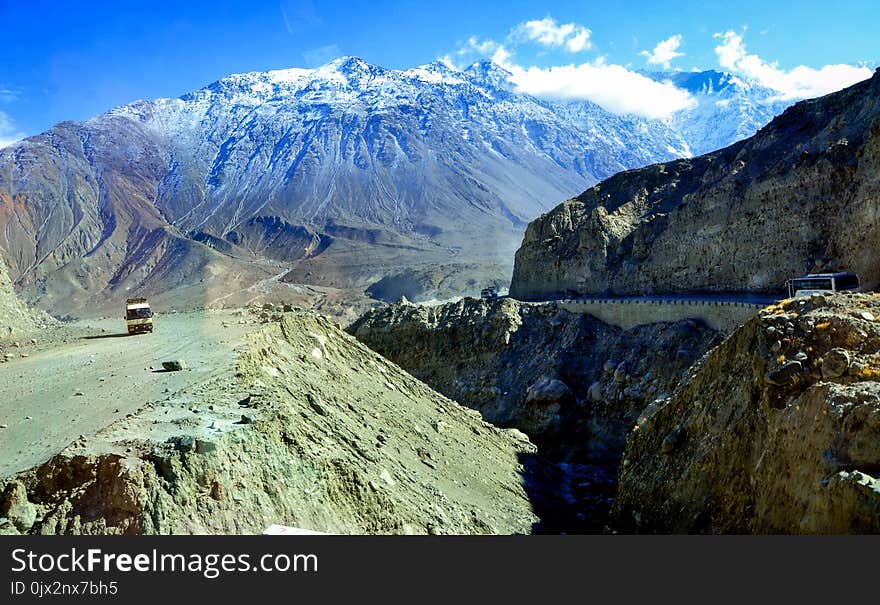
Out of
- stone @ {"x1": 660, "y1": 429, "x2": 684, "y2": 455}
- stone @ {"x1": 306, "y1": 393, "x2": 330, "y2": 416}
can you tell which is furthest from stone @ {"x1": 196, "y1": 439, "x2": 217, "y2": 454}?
stone @ {"x1": 660, "y1": 429, "x2": 684, "y2": 455}

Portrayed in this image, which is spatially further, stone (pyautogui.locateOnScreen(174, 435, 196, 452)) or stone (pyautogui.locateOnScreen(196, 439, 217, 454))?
stone (pyautogui.locateOnScreen(196, 439, 217, 454))

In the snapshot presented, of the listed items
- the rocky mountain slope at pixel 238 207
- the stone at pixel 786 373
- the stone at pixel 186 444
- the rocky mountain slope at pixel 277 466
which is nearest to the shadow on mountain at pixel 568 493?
the rocky mountain slope at pixel 277 466

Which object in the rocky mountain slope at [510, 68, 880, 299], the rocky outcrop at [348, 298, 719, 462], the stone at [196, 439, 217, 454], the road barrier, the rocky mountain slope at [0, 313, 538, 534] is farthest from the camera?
the rocky outcrop at [348, 298, 719, 462]

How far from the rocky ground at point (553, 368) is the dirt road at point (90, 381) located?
10852 millimetres

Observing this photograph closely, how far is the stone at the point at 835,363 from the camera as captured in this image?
14.3 metres

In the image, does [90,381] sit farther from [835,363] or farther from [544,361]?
[544,361]

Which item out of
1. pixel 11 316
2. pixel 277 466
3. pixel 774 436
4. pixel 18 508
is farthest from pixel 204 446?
pixel 11 316

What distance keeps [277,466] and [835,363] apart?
1019 cm

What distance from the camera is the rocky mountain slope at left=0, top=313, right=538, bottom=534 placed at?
34.0ft

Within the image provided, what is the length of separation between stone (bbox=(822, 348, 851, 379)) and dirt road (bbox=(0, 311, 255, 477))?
1177cm

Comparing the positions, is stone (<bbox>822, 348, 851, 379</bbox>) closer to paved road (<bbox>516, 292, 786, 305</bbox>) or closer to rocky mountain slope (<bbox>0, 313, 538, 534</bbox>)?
rocky mountain slope (<bbox>0, 313, 538, 534</bbox>)

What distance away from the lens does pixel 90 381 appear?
637 inches

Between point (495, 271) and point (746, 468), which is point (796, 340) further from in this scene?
point (495, 271)

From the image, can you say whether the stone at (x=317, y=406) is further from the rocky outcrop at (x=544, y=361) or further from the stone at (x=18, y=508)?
the rocky outcrop at (x=544, y=361)
